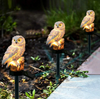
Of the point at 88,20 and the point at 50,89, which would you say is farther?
the point at 88,20

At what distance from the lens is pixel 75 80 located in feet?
13.0

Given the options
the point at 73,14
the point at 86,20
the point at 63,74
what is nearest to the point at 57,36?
the point at 63,74

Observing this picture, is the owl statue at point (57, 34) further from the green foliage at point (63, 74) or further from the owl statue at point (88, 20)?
the owl statue at point (88, 20)

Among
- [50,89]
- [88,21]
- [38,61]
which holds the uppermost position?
[88,21]

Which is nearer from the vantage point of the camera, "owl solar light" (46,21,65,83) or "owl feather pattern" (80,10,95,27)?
"owl solar light" (46,21,65,83)

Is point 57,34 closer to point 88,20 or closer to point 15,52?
point 15,52

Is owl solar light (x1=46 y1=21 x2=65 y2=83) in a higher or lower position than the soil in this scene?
higher

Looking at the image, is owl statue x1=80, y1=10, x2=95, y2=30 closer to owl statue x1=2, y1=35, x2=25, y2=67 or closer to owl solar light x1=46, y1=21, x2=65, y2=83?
owl solar light x1=46, y1=21, x2=65, y2=83

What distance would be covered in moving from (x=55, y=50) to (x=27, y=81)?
2.36 feet

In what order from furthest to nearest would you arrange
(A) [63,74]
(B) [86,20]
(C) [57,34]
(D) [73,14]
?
(D) [73,14], (B) [86,20], (A) [63,74], (C) [57,34]

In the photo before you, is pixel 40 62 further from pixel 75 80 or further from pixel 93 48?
pixel 93 48

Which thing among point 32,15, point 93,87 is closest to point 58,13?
point 32,15

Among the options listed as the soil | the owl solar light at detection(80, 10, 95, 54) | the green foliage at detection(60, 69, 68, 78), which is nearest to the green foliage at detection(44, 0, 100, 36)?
the soil

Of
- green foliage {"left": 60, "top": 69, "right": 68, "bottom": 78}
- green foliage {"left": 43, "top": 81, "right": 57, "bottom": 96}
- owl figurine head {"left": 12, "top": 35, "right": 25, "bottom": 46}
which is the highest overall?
owl figurine head {"left": 12, "top": 35, "right": 25, "bottom": 46}
